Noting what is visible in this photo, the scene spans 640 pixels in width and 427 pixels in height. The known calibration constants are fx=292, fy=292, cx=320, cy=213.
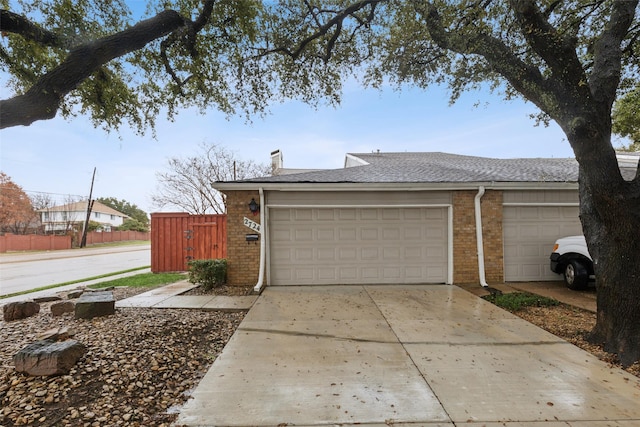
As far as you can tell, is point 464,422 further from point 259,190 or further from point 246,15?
point 246,15

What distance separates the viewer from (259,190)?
22.2 feet

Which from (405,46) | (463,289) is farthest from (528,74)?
(463,289)

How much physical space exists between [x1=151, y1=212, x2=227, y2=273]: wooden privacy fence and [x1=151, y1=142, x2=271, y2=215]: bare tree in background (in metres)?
6.20

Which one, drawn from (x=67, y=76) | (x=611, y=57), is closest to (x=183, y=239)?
(x=67, y=76)

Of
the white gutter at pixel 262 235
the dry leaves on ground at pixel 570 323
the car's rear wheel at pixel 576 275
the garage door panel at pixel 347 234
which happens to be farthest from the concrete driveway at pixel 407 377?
the car's rear wheel at pixel 576 275

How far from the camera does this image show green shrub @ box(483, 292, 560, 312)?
5.27 meters

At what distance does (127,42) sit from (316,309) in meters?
5.05

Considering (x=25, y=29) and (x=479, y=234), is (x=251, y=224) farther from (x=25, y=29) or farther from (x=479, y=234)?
(x=479, y=234)

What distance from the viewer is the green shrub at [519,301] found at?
5273 mm

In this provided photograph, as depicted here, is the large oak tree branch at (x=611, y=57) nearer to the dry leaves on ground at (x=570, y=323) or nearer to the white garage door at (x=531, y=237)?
the dry leaves on ground at (x=570, y=323)

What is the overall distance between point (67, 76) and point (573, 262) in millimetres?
9483

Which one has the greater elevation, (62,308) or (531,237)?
(531,237)

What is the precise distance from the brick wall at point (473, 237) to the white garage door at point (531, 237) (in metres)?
0.27

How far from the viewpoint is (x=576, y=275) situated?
20.4 ft
